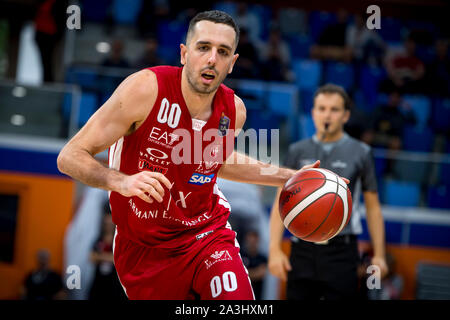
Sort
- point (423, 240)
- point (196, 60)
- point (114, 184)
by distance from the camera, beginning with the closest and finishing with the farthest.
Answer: point (114, 184)
point (196, 60)
point (423, 240)

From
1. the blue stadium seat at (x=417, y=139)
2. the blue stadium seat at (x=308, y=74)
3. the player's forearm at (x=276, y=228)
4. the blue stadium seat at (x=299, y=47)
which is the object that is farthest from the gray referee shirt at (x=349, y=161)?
the blue stadium seat at (x=299, y=47)

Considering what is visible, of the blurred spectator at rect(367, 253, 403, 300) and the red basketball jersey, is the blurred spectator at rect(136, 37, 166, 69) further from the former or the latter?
the red basketball jersey

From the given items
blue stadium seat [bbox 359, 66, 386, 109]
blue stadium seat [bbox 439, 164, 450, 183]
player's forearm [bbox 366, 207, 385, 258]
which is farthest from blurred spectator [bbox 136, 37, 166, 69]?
player's forearm [bbox 366, 207, 385, 258]

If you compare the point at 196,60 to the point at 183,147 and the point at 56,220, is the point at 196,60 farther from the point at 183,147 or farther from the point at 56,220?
the point at 56,220

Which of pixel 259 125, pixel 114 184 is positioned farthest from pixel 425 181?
pixel 114 184

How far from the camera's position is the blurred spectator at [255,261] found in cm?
660

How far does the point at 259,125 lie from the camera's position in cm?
752

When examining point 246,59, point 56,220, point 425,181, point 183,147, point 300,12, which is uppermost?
point 300,12

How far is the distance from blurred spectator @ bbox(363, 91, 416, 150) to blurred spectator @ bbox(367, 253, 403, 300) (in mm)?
1774

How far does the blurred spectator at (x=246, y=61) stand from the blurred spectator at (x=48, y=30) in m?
2.79

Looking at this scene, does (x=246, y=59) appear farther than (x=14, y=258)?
Yes

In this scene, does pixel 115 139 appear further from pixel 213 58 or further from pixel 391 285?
pixel 391 285

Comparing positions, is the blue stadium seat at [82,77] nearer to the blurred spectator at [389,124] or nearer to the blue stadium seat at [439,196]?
the blurred spectator at [389,124]
